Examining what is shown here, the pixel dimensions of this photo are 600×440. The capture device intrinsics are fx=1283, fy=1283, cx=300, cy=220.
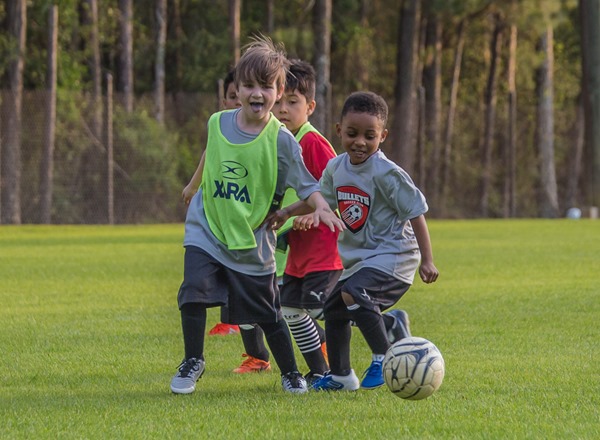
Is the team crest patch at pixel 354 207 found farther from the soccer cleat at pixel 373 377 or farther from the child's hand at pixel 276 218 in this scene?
the soccer cleat at pixel 373 377

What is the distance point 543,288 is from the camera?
39.3 feet

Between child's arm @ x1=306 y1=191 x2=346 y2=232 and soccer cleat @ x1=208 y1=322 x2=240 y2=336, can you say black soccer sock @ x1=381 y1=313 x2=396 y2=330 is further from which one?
soccer cleat @ x1=208 y1=322 x2=240 y2=336

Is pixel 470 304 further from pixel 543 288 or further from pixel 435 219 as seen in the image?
pixel 435 219

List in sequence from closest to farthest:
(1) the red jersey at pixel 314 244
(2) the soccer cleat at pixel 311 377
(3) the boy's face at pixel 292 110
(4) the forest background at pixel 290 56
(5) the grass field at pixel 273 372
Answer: (5) the grass field at pixel 273 372, (2) the soccer cleat at pixel 311 377, (1) the red jersey at pixel 314 244, (3) the boy's face at pixel 292 110, (4) the forest background at pixel 290 56

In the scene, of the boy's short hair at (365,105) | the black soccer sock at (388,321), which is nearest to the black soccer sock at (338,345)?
the black soccer sock at (388,321)

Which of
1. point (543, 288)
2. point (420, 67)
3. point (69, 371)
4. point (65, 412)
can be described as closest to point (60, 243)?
point (543, 288)

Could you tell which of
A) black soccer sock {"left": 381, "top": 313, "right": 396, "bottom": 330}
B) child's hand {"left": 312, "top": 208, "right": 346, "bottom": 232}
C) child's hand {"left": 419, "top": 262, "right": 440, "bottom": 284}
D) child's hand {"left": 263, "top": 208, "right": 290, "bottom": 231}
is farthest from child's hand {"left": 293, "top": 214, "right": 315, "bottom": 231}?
black soccer sock {"left": 381, "top": 313, "right": 396, "bottom": 330}

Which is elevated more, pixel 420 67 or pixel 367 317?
pixel 420 67

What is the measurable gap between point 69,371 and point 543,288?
245 inches

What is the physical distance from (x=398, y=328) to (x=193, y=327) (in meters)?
1.38

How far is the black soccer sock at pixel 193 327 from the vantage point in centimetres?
601

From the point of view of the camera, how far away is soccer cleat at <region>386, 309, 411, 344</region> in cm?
689

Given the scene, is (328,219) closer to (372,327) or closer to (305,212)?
(305,212)

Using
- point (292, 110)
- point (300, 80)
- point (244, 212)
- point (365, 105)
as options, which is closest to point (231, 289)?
point (244, 212)
